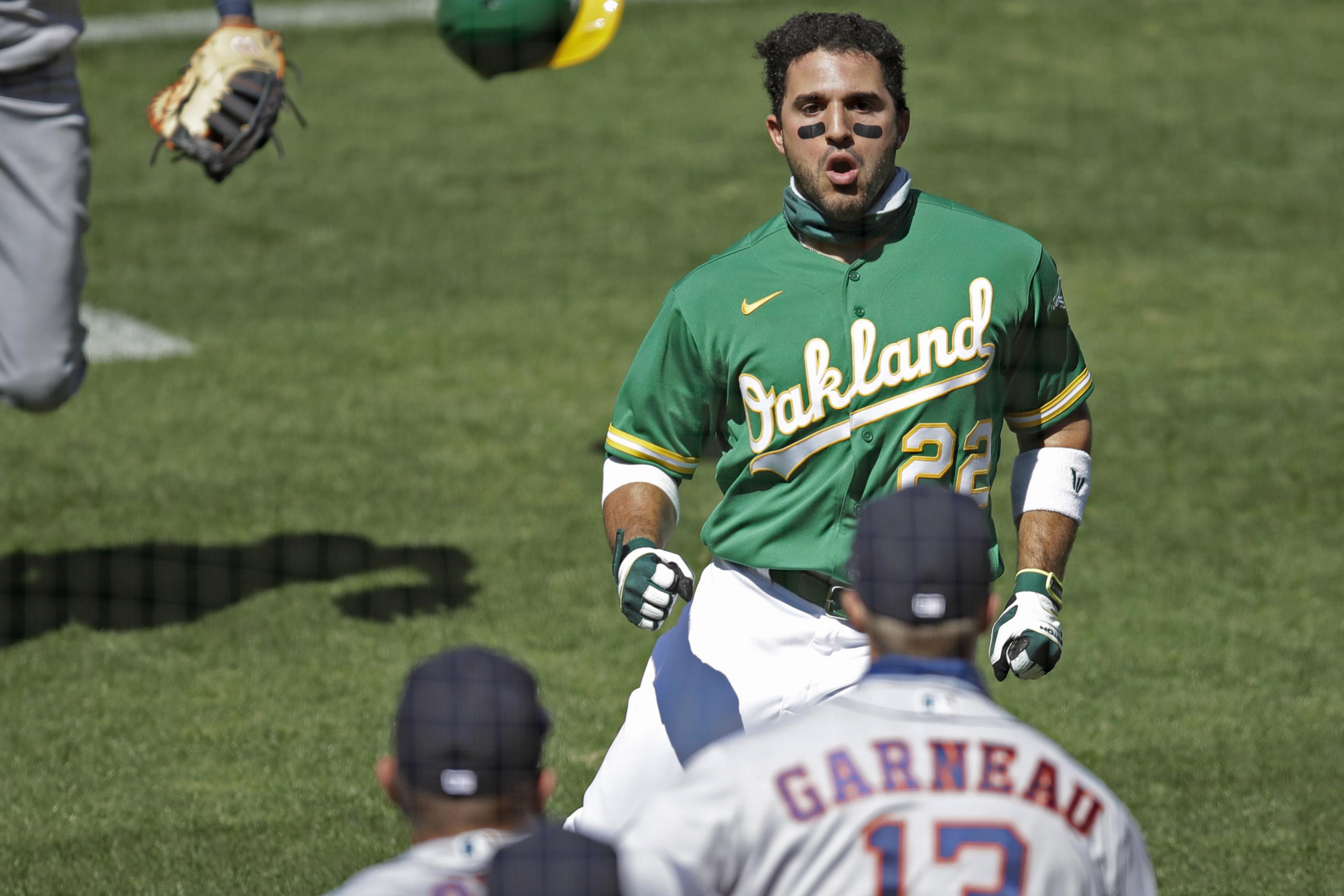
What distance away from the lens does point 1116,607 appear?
730 cm

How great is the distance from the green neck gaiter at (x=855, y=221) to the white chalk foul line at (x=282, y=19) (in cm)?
1345

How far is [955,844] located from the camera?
7.97ft

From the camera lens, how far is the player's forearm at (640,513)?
13.2ft

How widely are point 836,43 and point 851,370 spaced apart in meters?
0.77

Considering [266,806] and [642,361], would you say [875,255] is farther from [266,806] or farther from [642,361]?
[266,806]

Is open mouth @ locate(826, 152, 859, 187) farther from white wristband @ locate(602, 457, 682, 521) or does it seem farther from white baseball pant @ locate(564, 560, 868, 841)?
white baseball pant @ locate(564, 560, 868, 841)

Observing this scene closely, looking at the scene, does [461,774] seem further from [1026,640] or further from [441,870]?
[1026,640]

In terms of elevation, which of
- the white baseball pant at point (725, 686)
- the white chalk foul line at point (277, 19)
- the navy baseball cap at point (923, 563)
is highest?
the white chalk foul line at point (277, 19)

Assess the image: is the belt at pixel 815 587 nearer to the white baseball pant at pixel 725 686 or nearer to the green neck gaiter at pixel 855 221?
the white baseball pant at pixel 725 686

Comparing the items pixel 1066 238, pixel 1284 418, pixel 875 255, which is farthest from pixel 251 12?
pixel 1066 238

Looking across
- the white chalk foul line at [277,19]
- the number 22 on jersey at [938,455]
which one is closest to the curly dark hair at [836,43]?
the number 22 on jersey at [938,455]

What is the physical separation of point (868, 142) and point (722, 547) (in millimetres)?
976

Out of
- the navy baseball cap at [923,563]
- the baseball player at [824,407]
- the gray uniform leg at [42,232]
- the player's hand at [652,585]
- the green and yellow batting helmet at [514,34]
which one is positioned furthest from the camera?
the gray uniform leg at [42,232]

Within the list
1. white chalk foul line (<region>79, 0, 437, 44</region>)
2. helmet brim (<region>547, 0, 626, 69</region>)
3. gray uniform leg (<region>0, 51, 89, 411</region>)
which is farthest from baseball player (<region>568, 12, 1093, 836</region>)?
white chalk foul line (<region>79, 0, 437, 44</region>)
